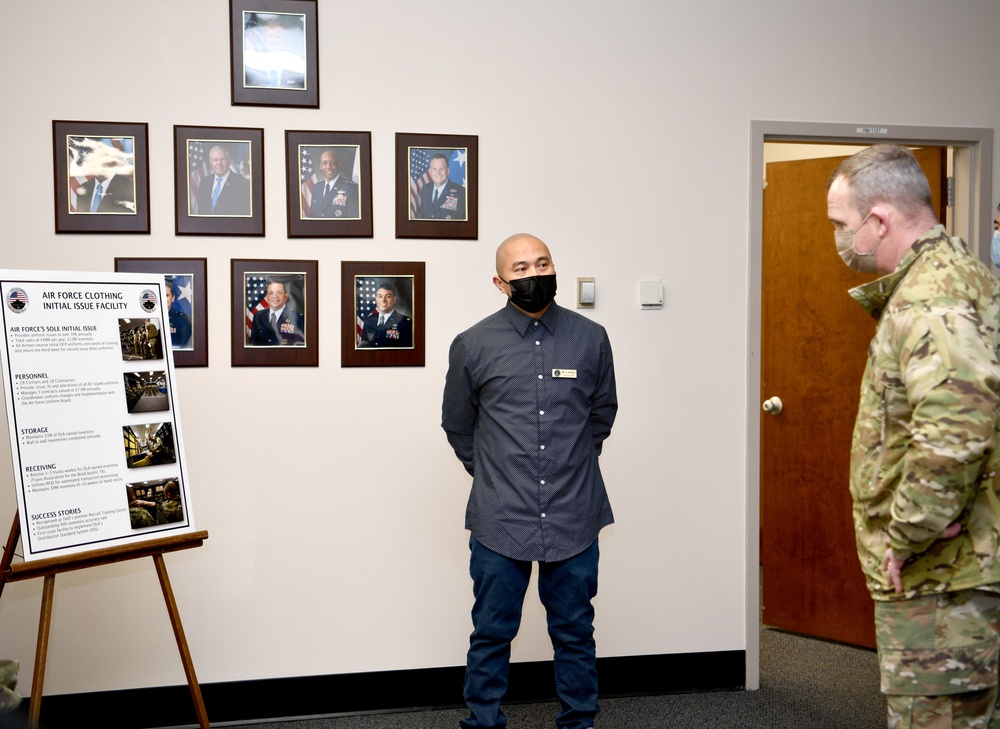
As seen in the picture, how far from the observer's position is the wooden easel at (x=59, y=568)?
2.04 m

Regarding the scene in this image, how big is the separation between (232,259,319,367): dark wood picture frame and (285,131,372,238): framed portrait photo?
13 centimetres

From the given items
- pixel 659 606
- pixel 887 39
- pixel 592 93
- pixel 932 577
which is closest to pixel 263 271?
pixel 592 93

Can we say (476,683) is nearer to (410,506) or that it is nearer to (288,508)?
(410,506)

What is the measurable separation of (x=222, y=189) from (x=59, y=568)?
52.9 inches

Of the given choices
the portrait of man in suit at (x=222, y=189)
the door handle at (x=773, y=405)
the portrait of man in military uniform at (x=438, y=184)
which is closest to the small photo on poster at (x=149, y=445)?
the portrait of man in suit at (x=222, y=189)

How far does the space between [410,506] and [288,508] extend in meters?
0.43

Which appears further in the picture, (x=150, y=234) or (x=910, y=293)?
(x=150, y=234)

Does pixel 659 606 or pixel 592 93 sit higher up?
pixel 592 93

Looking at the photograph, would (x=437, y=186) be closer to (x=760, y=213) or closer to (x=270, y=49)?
(x=270, y=49)

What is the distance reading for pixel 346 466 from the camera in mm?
2934

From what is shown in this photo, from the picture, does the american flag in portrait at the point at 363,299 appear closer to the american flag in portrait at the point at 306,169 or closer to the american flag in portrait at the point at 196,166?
the american flag in portrait at the point at 306,169

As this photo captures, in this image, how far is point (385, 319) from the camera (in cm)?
292

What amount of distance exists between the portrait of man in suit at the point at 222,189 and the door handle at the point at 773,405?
2.30m

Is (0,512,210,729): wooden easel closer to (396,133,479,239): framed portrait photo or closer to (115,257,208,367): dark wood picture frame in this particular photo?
(115,257,208,367): dark wood picture frame
